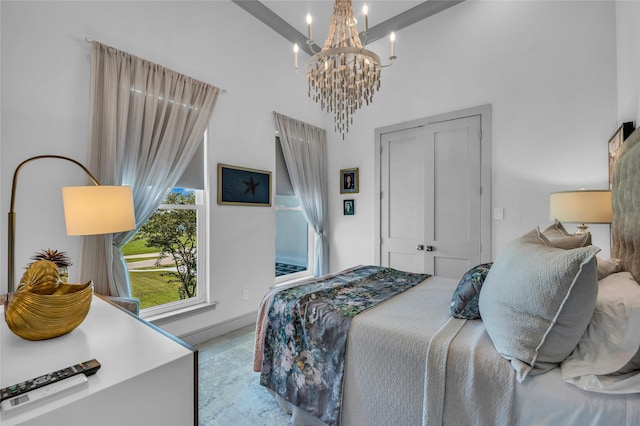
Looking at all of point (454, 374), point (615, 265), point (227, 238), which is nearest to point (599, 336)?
point (454, 374)

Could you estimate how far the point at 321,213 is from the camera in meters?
4.18

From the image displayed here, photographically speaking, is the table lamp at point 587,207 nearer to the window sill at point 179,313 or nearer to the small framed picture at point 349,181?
the small framed picture at point 349,181

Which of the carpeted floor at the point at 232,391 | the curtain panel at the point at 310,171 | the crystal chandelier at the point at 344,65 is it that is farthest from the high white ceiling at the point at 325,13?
the carpeted floor at the point at 232,391

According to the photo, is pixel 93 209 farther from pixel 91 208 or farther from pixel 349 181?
pixel 349 181

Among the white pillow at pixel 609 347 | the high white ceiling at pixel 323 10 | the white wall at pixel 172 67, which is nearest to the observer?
the white pillow at pixel 609 347

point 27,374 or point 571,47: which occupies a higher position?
point 571,47

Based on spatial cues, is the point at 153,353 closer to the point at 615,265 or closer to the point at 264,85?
the point at 615,265

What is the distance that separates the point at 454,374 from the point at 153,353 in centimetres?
115

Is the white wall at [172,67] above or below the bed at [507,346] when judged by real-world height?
above

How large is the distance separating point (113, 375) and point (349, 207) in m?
3.52

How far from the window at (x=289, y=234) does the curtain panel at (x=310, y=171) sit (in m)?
0.13

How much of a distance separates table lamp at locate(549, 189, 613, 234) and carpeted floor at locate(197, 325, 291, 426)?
8.12 ft

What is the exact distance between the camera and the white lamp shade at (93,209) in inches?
60.5

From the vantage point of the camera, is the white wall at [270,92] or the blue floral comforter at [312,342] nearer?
the blue floral comforter at [312,342]
